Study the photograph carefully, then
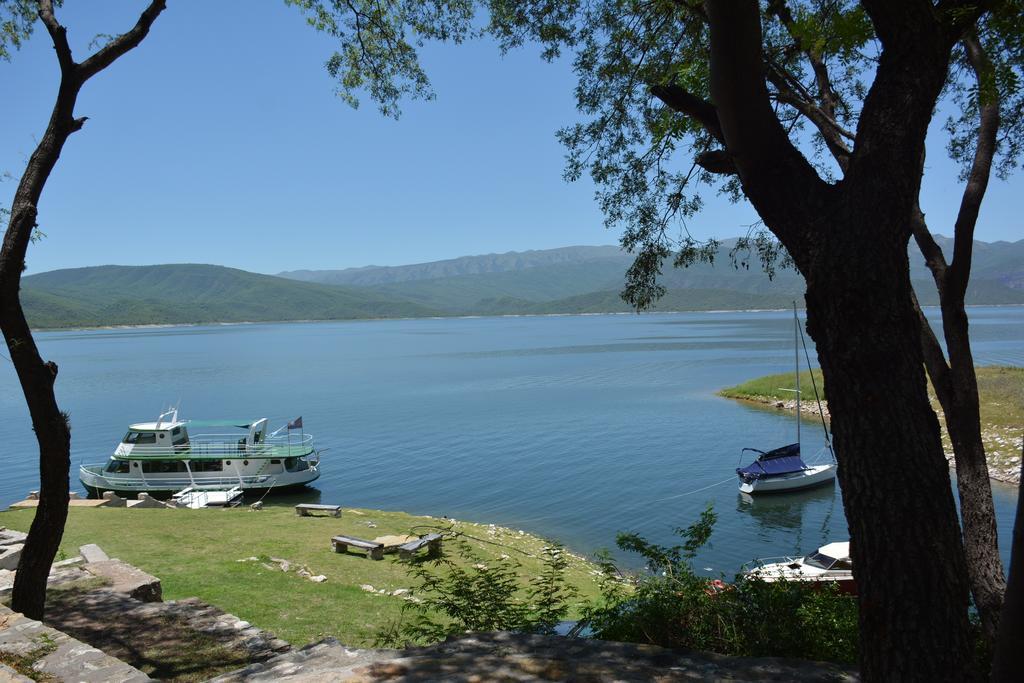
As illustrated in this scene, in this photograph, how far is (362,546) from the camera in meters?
16.6

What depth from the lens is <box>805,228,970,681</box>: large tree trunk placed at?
10.9 ft

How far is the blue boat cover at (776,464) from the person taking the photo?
90.8 ft

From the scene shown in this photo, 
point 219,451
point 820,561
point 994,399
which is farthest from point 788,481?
point 219,451

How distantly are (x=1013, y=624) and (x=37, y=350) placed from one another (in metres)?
7.90

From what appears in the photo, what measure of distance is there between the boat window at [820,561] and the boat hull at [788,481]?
36.1ft

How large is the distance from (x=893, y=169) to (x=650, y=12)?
599 cm

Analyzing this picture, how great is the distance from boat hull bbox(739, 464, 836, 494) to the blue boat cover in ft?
0.66

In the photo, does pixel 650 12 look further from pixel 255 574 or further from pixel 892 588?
pixel 255 574

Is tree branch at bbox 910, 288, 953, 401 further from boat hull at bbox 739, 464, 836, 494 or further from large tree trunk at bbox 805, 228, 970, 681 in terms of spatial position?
boat hull at bbox 739, 464, 836, 494

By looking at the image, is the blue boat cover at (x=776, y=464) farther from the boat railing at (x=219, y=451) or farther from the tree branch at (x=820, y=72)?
the tree branch at (x=820, y=72)

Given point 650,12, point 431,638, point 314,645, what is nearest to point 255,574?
point 431,638

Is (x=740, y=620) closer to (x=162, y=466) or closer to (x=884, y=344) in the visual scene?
(x=884, y=344)

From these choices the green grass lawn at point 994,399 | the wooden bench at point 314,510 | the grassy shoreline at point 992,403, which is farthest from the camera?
the green grass lawn at point 994,399

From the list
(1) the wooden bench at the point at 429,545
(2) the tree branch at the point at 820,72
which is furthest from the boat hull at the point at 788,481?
(2) the tree branch at the point at 820,72
